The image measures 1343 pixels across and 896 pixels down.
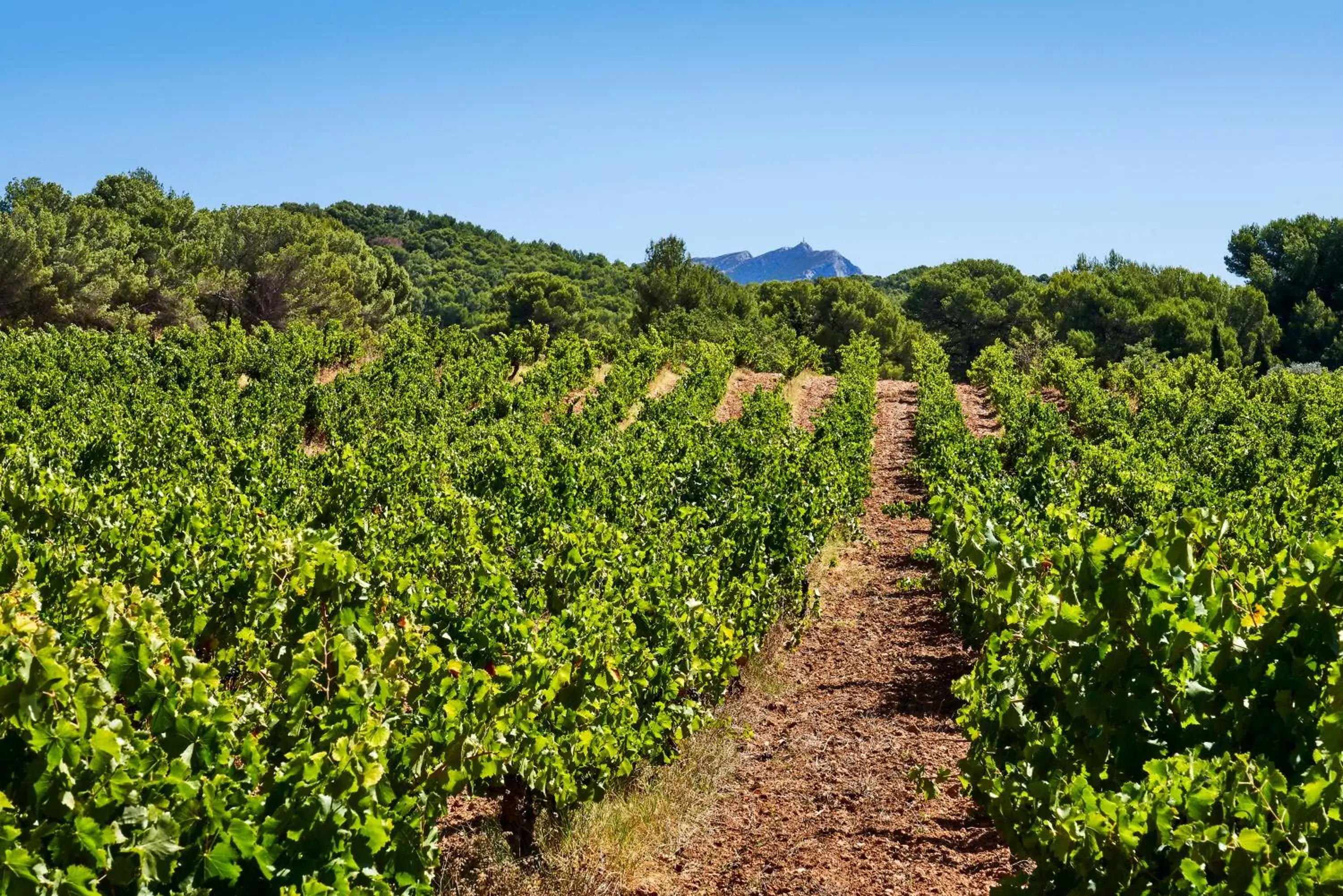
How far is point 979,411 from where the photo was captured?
29328 millimetres

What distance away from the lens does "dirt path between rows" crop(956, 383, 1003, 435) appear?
2538 centimetres

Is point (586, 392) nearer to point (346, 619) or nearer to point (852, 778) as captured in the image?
point (852, 778)

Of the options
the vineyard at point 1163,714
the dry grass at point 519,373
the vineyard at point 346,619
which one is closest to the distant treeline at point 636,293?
the dry grass at point 519,373

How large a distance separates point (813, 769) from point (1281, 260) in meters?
59.8

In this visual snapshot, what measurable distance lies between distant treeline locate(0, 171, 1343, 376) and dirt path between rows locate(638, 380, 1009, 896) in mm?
23143

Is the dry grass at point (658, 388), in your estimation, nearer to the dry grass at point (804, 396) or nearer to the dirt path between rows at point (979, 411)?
the dry grass at point (804, 396)

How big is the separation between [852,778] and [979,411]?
2378 cm

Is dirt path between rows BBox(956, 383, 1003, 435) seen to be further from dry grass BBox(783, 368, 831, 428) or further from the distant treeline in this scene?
the distant treeline

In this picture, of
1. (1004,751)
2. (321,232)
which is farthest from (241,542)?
(321,232)

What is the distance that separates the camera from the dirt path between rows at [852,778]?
18.4ft

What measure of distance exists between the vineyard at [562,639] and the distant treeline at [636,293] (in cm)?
1948

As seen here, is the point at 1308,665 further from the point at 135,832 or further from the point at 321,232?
the point at 321,232

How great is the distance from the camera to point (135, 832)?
2.99m

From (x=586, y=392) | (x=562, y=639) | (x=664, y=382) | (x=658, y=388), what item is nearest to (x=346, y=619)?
(x=562, y=639)
